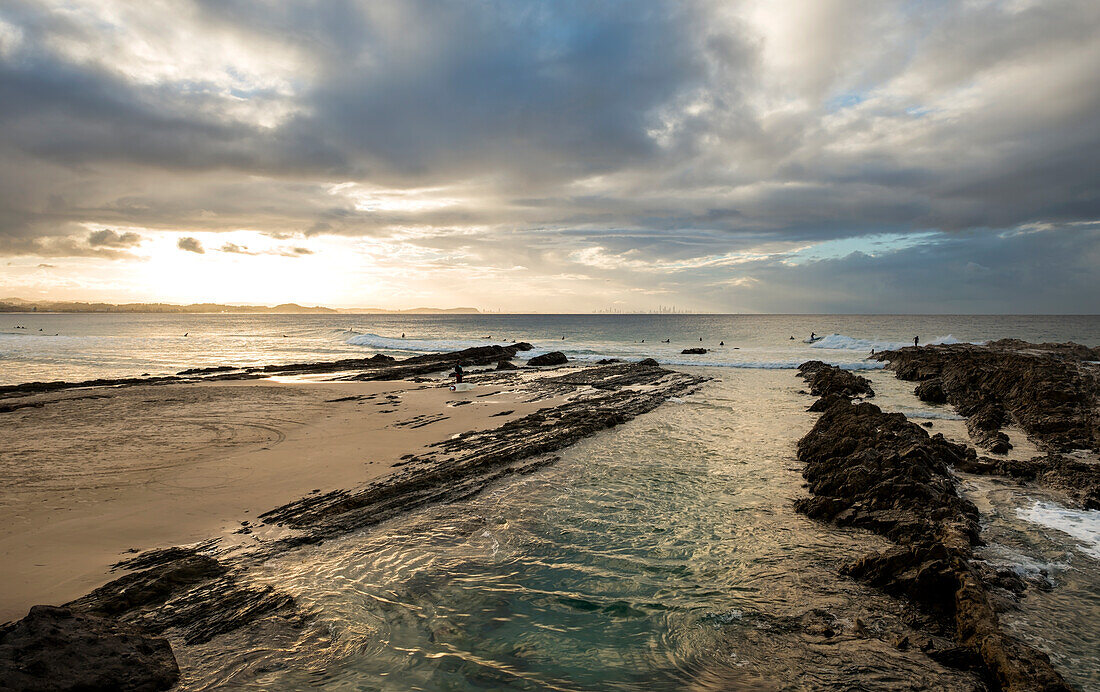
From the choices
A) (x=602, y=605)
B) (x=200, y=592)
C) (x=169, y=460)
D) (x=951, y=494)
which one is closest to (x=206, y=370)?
(x=169, y=460)

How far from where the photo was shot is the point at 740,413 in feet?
61.8

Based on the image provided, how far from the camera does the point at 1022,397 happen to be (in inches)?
687

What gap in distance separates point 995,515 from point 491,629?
344 inches

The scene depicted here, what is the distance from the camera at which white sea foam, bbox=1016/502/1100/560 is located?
7.34 meters

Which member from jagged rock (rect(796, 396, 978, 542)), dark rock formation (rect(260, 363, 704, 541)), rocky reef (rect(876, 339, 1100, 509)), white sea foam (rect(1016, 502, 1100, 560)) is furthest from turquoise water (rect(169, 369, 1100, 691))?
rocky reef (rect(876, 339, 1100, 509))

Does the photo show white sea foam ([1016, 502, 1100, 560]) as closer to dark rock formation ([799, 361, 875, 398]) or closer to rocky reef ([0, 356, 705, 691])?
rocky reef ([0, 356, 705, 691])

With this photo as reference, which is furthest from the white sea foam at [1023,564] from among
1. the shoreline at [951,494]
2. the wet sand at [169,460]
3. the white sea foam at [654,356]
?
the white sea foam at [654,356]

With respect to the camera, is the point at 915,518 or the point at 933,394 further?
the point at 933,394

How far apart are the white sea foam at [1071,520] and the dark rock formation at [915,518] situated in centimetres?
106

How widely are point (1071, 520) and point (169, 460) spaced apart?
59.0 ft

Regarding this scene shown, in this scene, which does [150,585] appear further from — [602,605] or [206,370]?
[206,370]

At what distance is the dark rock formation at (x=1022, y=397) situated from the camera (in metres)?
13.6

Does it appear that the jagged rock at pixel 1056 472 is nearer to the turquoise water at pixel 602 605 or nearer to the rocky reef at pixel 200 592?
the turquoise water at pixel 602 605

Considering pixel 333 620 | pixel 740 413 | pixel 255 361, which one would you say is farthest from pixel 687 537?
pixel 255 361
